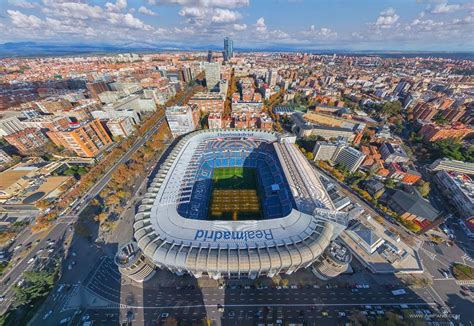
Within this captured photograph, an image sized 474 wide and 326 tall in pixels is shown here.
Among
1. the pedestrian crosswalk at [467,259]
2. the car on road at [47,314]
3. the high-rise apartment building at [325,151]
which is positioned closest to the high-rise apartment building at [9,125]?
the car on road at [47,314]

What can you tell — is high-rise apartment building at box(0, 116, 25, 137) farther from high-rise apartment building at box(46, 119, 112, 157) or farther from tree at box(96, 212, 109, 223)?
tree at box(96, 212, 109, 223)

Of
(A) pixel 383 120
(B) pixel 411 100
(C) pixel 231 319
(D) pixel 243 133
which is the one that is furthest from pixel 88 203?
(B) pixel 411 100

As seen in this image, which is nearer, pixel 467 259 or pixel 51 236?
pixel 467 259

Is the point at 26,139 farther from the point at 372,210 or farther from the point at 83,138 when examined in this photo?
the point at 372,210

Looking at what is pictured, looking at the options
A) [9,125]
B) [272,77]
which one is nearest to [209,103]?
[272,77]

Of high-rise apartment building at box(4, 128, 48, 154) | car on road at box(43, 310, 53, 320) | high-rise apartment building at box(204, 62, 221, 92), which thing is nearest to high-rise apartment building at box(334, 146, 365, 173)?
car on road at box(43, 310, 53, 320)

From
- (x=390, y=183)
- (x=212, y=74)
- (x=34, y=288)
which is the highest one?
(x=212, y=74)

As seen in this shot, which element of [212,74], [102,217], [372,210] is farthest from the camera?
[212,74]

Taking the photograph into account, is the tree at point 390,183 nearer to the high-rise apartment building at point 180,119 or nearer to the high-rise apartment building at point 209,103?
the high-rise apartment building at point 180,119

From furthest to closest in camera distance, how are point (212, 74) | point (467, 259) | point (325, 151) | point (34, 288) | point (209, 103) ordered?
point (212, 74)
point (209, 103)
point (325, 151)
point (467, 259)
point (34, 288)
